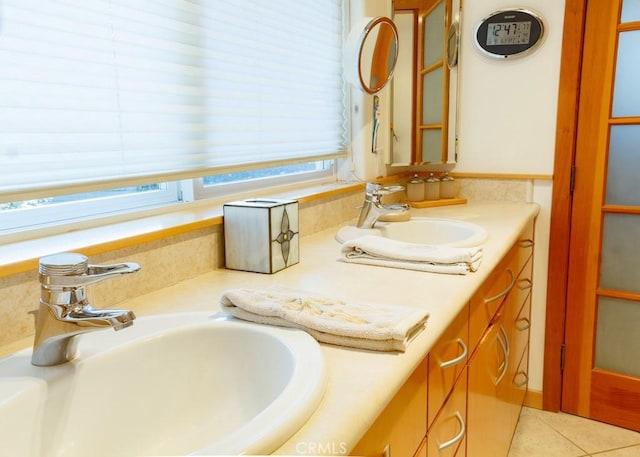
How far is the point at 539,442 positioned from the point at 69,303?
2019mm

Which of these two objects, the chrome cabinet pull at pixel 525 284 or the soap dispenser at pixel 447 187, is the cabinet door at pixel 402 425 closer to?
the chrome cabinet pull at pixel 525 284

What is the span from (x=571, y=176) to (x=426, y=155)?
23.3 inches

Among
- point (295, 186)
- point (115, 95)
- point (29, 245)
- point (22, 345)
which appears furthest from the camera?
point (295, 186)

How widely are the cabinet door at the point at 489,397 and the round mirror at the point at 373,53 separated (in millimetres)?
980

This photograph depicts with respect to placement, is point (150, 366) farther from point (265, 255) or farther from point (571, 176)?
point (571, 176)

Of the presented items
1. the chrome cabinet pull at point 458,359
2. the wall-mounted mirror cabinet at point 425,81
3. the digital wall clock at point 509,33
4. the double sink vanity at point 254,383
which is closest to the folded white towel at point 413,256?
the double sink vanity at point 254,383

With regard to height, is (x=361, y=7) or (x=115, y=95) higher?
(x=361, y=7)

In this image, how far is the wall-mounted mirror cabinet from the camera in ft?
7.25

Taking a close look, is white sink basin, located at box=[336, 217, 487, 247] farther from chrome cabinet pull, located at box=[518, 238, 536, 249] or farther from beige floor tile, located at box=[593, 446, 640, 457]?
beige floor tile, located at box=[593, 446, 640, 457]

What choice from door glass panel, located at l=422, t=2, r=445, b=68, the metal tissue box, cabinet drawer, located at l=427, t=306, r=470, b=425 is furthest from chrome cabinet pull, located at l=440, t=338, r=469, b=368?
door glass panel, located at l=422, t=2, r=445, b=68

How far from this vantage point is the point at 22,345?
2.71 feet

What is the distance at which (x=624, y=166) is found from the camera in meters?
2.04

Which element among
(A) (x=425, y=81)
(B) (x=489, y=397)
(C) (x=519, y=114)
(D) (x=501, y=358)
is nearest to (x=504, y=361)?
(D) (x=501, y=358)

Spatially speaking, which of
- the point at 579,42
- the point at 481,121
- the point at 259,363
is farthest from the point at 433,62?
the point at 259,363
